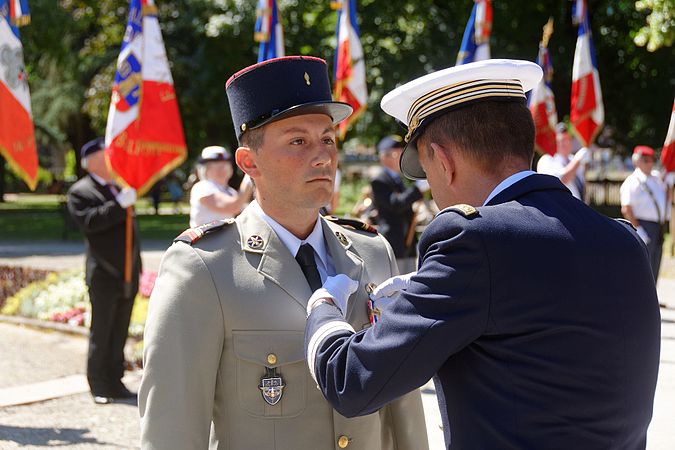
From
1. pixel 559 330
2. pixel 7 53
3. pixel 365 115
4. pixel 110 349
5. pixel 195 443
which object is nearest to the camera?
pixel 559 330

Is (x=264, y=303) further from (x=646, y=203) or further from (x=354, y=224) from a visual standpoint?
(x=646, y=203)

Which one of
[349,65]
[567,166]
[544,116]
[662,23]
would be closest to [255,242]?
[567,166]

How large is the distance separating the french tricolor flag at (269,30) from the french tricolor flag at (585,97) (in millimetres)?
4652

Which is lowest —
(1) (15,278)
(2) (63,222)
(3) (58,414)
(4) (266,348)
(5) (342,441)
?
(2) (63,222)

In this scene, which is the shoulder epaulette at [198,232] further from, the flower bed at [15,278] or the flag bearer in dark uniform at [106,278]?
the flower bed at [15,278]

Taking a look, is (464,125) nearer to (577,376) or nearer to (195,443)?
(577,376)

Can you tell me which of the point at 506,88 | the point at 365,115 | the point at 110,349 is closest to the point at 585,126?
the point at 110,349

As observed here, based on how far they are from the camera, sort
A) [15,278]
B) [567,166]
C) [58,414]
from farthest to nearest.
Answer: [15,278], [567,166], [58,414]

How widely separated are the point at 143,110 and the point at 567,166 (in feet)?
15.2

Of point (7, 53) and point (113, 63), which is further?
point (113, 63)

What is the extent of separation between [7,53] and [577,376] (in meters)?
5.73

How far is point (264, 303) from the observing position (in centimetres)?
242

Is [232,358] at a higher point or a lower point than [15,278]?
higher

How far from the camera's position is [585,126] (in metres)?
11.9
